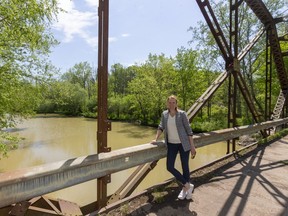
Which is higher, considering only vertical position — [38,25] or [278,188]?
[38,25]

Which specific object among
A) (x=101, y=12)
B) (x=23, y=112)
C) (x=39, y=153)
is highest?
(x=101, y=12)

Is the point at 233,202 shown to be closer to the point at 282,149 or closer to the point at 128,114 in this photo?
the point at 282,149

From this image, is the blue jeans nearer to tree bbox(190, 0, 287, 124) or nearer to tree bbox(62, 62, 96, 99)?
tree bbox(190, 0, 287, 124)

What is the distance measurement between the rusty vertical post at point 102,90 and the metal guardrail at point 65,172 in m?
0.27

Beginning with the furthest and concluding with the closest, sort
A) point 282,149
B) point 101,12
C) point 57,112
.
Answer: point 57,112
point 282,149
point 101,12

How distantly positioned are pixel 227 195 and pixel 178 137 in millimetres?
1261

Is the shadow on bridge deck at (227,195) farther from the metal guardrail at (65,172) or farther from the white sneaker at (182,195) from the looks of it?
the metal guardrail at (65,172)

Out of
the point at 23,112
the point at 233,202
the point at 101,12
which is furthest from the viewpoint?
the point at 23,112

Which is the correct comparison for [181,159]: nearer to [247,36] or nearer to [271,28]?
[271,28]

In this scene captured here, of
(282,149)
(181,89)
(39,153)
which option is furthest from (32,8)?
(181,89)

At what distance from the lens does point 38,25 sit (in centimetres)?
770

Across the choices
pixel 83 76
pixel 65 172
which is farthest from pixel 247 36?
pixel 83 76

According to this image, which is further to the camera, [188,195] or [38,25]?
[38,25]

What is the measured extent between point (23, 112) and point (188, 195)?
8328 millimetres
